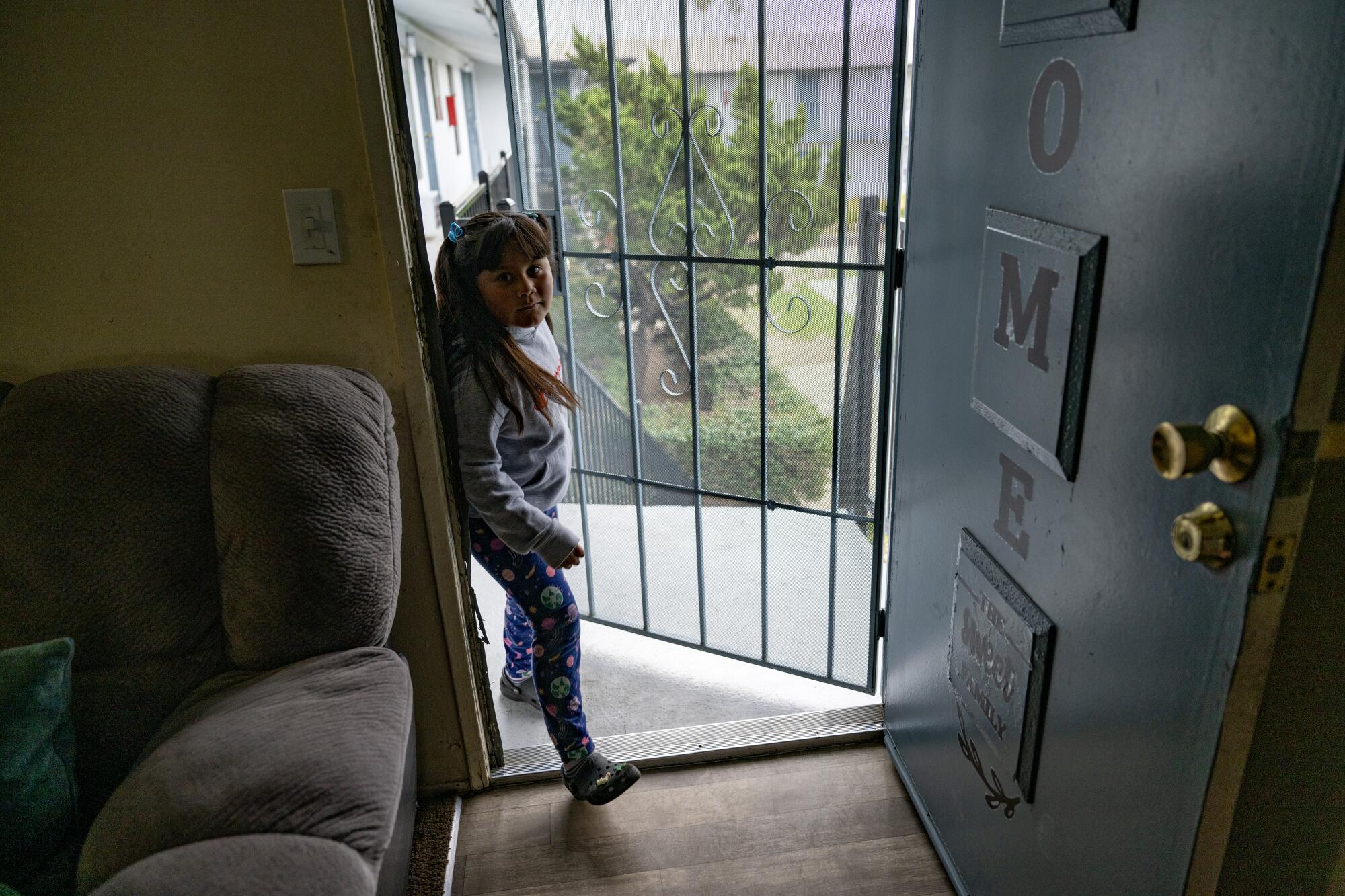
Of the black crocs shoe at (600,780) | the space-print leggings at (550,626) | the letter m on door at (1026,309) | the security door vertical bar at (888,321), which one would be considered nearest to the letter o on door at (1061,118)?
the letter m on door at (1026,309)

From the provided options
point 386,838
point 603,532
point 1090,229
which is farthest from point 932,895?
point 603,532

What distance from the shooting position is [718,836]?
1.58 meters

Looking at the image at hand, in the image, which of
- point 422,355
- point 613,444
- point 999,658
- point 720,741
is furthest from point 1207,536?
point 613,444

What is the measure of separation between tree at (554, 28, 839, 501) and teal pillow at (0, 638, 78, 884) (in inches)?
48.2

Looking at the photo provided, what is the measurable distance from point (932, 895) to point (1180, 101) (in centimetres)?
128

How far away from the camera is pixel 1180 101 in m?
0.76

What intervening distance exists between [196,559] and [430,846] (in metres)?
0.74

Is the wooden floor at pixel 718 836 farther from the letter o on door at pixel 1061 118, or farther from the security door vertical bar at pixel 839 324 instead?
the letter o on door at pixel 1061 118

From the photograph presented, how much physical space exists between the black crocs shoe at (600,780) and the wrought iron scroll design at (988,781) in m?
0.62

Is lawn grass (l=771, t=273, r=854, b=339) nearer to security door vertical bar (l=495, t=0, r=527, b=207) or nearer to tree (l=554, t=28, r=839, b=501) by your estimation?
tree (l=554, t=28, r=839, b=501)

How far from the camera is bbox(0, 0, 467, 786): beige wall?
1210mm

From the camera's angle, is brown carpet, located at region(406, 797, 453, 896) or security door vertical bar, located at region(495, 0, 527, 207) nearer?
brown carpet, located at region(406, 797, 453, 896)

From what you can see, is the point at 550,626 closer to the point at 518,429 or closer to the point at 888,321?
the point at 518,429

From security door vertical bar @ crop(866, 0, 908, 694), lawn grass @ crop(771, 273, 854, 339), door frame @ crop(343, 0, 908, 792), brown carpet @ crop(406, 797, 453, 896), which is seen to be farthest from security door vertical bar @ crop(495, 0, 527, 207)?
brown carpet @ crop(406, 797, 453, 896)
